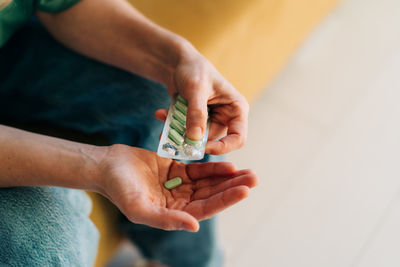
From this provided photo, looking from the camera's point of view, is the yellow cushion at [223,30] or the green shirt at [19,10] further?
the yellow cushion at [223,30]

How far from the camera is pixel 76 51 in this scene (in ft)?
3.02

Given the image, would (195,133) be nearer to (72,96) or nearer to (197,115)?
(197,115)

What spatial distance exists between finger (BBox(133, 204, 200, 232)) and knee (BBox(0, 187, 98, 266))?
0.65 ft

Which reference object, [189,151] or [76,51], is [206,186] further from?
[76,51]

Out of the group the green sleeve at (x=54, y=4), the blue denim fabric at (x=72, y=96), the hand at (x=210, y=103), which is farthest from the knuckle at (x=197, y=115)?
the green sleeve at (x=54, y=4)

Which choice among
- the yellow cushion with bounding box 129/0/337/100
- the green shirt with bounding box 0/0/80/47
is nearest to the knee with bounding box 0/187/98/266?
the green shirt with bounding box 0/0/80/47

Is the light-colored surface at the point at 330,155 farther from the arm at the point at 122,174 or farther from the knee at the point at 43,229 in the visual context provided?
the knee at the point at 43,229

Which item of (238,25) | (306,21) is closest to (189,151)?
(238,25)

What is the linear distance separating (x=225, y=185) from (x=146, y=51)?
1.28 feet

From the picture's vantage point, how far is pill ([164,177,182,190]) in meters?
0.70

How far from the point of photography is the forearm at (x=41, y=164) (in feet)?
2.20

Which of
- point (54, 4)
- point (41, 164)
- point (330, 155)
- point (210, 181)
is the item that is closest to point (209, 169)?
point (210, 181)

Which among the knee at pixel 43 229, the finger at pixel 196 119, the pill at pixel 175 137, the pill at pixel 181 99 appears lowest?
the knee at pixel 43 229

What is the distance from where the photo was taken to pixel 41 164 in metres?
0.68
